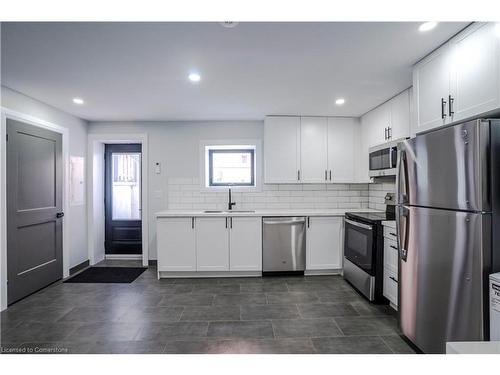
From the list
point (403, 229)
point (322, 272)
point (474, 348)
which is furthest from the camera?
point (322, 272)

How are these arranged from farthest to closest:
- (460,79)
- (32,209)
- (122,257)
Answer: (122,257) < (32,209) < (460,79)

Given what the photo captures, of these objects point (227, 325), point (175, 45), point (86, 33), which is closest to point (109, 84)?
point (86, 33)

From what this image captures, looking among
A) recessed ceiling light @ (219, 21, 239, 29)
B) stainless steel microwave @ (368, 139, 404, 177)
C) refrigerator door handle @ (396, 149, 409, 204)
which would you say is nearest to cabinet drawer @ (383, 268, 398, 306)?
refrigerator door handle @ (396, 149, 409, 204)

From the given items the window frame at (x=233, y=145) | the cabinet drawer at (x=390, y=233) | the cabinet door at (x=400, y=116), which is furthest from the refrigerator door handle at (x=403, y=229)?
the window frame at (x=233, y=145)

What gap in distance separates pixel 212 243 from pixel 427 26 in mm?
3259

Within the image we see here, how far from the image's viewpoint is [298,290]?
10.9ft

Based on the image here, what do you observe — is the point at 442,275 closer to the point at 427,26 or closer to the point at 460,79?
the point at 460,79

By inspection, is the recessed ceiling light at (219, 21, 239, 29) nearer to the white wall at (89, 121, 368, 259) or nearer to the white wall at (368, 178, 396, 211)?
the white wall at (89, 121, 368, 259)

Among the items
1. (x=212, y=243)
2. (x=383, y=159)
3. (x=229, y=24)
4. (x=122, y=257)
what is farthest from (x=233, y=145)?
(x=122, y=257)

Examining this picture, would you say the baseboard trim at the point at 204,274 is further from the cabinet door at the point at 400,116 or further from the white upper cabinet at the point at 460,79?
the white upper cabinet at the point at 460,79

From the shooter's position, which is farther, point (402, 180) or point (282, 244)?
point (282, 244)

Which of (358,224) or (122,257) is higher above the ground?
(358,224)

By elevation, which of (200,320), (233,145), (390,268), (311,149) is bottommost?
(200,320)

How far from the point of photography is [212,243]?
378 centimetres
